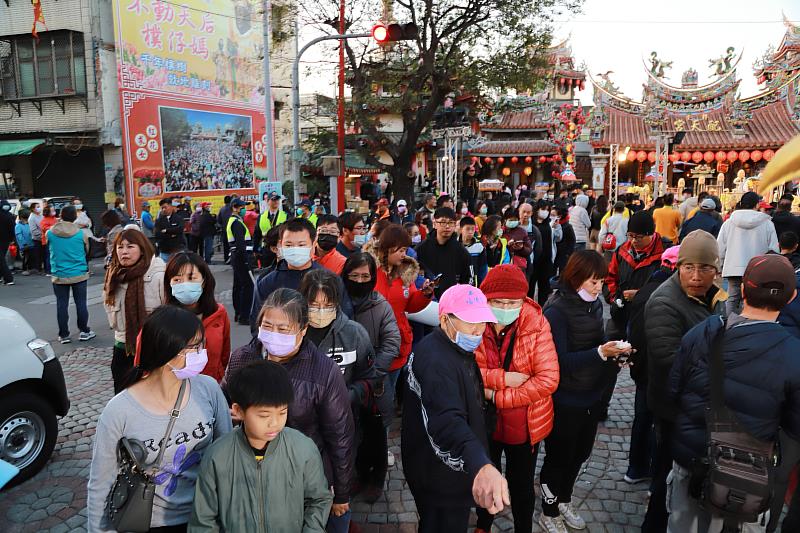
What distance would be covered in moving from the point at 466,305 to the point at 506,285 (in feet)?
1.79

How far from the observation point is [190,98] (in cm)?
2072

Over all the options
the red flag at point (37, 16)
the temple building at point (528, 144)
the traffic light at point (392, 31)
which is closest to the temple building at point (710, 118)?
the temple building at point (528, 144)

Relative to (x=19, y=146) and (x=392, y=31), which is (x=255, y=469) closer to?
(x=392, y=31)

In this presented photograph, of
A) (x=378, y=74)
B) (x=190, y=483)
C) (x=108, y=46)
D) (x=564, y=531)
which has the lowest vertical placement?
(x=564, y=531)

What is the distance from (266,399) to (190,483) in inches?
24.8

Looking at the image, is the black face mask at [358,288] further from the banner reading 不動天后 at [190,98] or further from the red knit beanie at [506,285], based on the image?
the banner reading 不動天后 at [190,98]

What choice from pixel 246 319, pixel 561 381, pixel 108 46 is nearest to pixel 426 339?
pixel 561 381

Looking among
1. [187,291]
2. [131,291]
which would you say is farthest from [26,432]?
[187,291]

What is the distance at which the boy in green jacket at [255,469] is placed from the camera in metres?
2.04

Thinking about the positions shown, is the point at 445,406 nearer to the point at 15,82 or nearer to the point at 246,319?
the point at 246,319

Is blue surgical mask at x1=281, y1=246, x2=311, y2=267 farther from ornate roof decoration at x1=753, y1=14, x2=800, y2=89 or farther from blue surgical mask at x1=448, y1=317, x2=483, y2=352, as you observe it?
ornate roof decoration at x1=753, y1=14, x2=800, y2=89

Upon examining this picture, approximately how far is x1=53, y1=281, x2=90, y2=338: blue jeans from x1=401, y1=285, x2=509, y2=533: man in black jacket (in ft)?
21.4

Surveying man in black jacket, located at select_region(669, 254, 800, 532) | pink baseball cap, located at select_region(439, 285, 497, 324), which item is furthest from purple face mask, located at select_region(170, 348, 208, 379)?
man in black jacket, located at select_region(669, 254, 800, 532)

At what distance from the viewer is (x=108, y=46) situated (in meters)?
17.9
